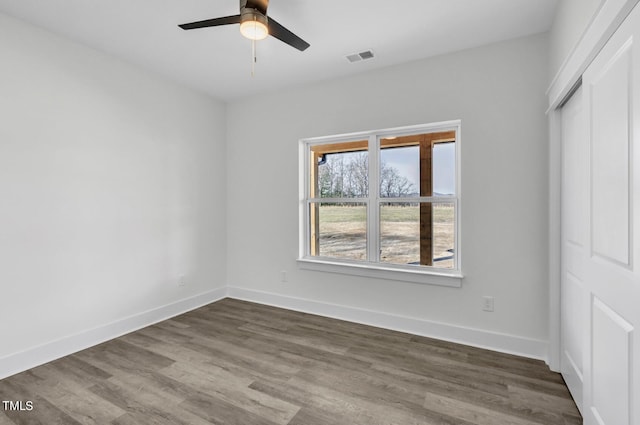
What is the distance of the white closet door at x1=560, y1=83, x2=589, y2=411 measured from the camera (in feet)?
6.28

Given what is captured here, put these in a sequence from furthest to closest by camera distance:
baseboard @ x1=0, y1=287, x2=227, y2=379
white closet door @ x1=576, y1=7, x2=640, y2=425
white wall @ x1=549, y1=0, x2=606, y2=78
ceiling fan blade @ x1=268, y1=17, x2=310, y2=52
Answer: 1. baseboard @ x1=0, y1=287, x2=227, y2=379
2. ceiling fan blade @ x1=268, y1=17, x2=310, y2=52
3. white wall @ x1=549, y1=0, x2=606, y2=78
4. white closet door @ x1=576, y1=7, x2=640, y2=425

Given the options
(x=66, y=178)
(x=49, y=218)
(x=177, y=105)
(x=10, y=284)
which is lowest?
(x=10, y=284)

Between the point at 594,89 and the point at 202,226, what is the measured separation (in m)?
3.88

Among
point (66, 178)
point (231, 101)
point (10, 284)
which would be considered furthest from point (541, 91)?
point (10, 284)

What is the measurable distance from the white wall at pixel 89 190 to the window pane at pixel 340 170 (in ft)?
4.85

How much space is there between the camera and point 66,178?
268cm

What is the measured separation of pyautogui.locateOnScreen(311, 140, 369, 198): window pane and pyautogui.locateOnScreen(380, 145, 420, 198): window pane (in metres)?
0.20

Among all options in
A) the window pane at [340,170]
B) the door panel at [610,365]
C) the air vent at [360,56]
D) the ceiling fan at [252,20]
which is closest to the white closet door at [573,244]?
the door panel at [610,365]

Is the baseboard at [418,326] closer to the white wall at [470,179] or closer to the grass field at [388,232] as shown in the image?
the white wall at [470,179]

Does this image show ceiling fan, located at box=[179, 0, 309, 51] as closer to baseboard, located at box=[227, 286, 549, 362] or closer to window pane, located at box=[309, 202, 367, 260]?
window pane, located at box=[309, 202, 367, 260]

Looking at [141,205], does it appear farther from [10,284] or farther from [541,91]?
[541,91]

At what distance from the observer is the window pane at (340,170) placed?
357cm

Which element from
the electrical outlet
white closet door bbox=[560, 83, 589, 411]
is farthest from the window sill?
white closet door bbox=[560, 83, 589, 411]

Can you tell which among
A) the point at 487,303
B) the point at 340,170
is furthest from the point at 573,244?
the point at 340,170
